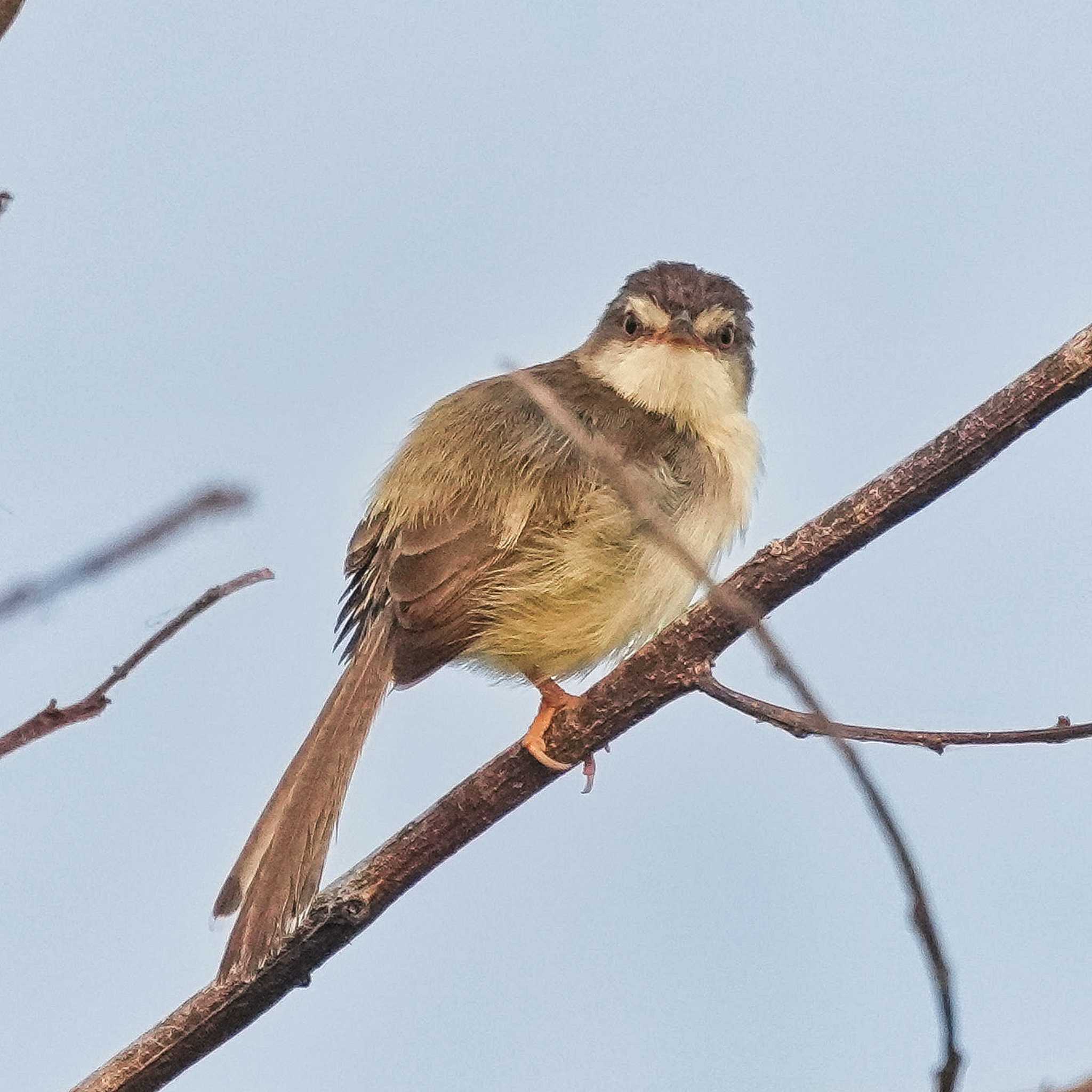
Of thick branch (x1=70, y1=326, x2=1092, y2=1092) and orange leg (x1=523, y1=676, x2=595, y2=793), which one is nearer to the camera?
thick branch (x1=70, y1=326, x2=1092, y2=1092)

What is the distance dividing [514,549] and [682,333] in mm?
1396

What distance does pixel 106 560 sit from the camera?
1.68 m

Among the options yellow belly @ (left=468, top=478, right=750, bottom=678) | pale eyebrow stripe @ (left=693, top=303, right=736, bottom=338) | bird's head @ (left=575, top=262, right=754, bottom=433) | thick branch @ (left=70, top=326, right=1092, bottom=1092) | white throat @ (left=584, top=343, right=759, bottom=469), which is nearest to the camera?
thick branch @ (left=70, top=326, right=1092, bottom=1092)

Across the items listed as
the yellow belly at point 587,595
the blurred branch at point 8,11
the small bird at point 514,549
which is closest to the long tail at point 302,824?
the small bird at point 514,549

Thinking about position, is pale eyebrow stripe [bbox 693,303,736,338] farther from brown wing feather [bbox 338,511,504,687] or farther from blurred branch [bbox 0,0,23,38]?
blurred branch [bbox 0,0,23,38]

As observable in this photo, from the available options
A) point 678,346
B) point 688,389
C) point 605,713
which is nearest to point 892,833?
point 605,713

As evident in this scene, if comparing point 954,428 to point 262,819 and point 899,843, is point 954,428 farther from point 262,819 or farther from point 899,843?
point 262,819

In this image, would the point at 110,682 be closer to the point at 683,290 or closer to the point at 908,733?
the point at 908,733

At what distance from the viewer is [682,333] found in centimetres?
554

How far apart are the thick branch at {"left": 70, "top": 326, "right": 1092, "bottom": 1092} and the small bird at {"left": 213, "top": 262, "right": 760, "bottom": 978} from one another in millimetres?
384

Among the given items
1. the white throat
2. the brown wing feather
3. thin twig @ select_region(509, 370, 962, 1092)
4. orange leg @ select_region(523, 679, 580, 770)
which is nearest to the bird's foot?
orange leg @ select_region(523, 679, 580, 770)

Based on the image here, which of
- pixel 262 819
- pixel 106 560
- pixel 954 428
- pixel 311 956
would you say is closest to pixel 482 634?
pixel 262 819

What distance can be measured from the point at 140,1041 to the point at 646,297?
3.41 m

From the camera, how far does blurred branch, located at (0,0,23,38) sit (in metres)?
1.86
